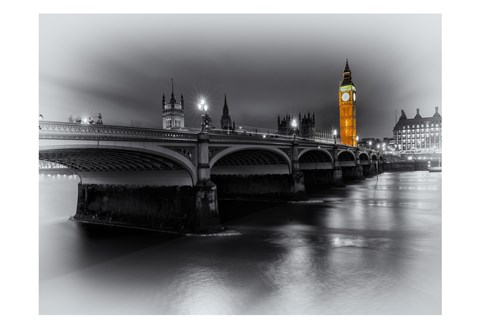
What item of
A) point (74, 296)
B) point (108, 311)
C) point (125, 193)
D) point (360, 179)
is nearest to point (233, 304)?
point (108, 311)

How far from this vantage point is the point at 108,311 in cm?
1027

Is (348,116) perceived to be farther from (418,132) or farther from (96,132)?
(96,132)

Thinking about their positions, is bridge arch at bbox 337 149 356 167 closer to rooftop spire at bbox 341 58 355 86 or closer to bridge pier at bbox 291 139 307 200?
bridge pier at bbox 291 139 307 200

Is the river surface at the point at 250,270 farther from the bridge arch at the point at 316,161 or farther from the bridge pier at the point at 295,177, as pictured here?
the bridge arch at the point at 316,161

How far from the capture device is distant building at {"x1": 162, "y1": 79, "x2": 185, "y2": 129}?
11275 cm

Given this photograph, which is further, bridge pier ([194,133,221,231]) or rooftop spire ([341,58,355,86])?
rooftop spire ([341,58,355,86])

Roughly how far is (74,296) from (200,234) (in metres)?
7.57

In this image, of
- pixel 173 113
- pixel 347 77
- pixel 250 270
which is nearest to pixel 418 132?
pixel 347 77

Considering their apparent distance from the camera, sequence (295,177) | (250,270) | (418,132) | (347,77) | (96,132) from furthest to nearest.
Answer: (418,132) → (347,77) → (295,177) → (96,132) → (250,270)

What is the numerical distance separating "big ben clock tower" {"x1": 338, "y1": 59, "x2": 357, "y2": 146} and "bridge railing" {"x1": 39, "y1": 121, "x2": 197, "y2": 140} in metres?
114

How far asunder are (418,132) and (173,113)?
321ft

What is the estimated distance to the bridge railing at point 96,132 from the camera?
43.6ft

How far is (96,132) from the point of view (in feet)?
49.0

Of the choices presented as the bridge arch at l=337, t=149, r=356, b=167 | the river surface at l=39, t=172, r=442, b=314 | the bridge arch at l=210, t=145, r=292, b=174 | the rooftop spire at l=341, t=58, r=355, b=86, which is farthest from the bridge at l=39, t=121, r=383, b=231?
the rooftop spire at l=341, t=58, r=355, b=86
